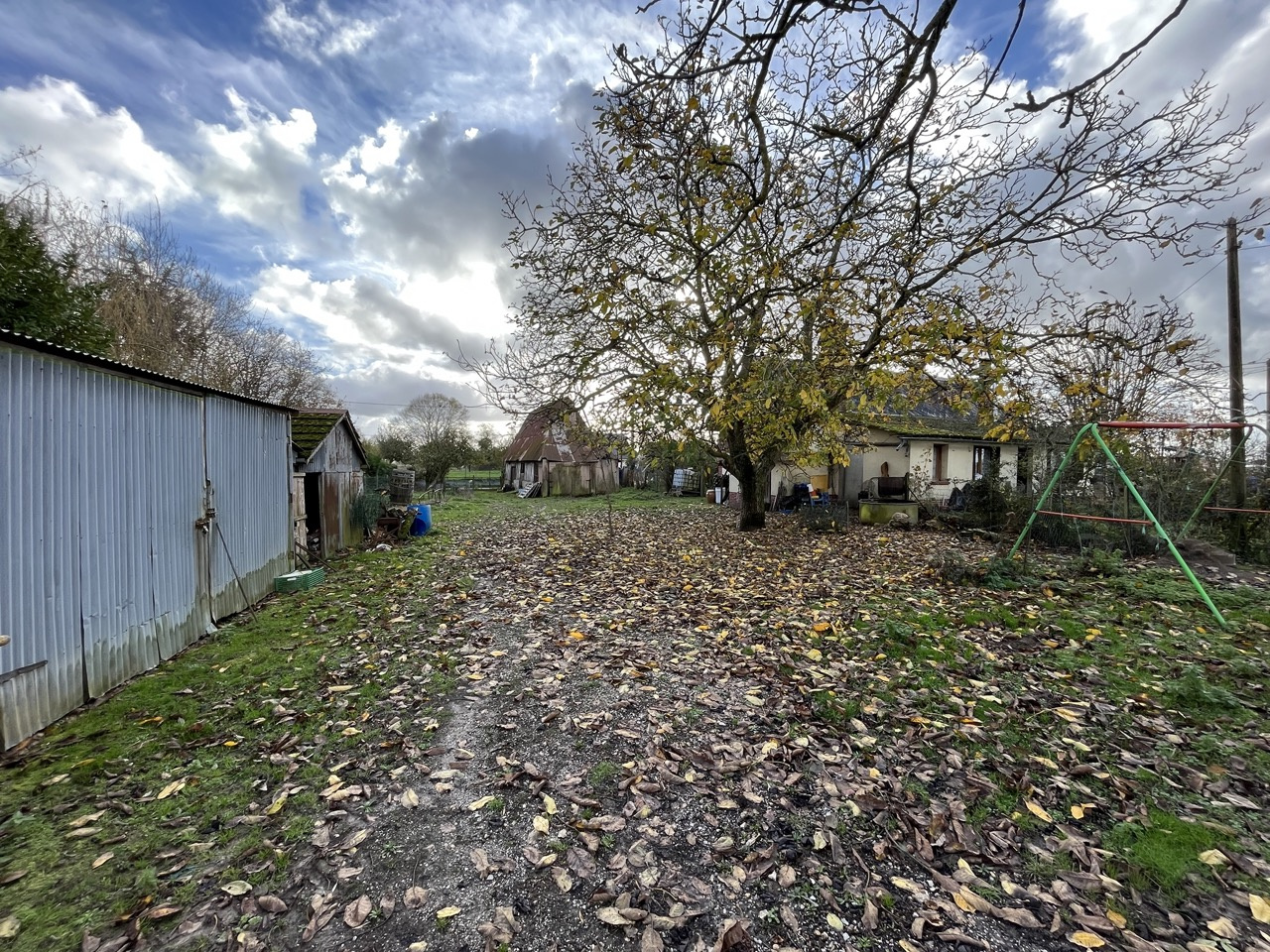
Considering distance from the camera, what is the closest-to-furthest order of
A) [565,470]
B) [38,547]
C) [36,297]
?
[38,547] < [36,297] < [565,470]

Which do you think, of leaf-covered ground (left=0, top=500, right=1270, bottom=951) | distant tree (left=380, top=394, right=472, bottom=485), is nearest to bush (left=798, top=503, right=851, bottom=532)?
leaf-covered ground (left=0, top=500, right=1270, bottom=951)

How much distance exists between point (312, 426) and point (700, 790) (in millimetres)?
11258

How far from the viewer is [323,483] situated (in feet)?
35.1

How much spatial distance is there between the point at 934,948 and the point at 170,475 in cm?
766

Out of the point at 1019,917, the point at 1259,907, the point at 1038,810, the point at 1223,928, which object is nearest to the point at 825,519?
the point at 1038,810

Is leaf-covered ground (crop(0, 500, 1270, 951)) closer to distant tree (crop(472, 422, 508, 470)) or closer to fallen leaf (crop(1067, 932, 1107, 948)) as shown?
fallen leaf (crop(1067, 932, 1107, 948))

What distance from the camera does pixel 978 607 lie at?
6359 millimetres

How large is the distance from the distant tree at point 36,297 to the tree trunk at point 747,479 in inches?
441

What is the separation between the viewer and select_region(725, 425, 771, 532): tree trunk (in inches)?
477

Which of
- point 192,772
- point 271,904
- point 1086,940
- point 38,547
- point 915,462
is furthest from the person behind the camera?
point 915,462

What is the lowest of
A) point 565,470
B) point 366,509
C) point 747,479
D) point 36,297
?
point 366,509

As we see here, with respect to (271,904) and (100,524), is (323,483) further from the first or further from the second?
(271,904)

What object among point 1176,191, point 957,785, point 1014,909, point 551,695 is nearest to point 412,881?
point 551,695

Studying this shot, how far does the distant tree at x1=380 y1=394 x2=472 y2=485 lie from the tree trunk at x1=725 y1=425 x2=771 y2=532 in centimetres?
1860
